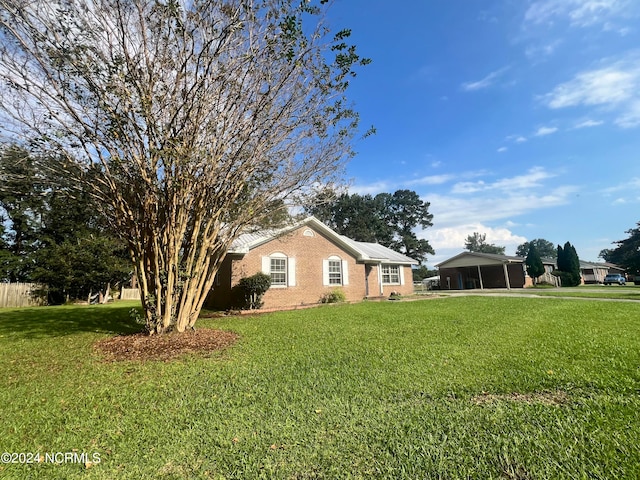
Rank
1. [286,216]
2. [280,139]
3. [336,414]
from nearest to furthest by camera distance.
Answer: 1. [336,414]
2. [280,139]
3. [286,216]

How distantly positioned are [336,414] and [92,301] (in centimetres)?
2685

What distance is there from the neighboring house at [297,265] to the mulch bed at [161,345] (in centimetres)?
610

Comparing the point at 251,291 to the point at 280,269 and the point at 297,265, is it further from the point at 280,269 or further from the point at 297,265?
the point at 297,265

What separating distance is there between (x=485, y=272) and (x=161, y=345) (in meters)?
35.7

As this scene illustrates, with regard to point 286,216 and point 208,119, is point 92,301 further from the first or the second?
point 208,119

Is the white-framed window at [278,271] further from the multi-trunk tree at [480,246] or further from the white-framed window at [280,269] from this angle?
the multi-trunk tree at [480,246]

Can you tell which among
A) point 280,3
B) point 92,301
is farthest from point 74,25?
point 92,301

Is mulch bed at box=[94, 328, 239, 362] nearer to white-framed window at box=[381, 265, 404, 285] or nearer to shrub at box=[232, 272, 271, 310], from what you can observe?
shrub at box=[232, 272, 271, 310]

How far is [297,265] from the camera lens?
16.0m

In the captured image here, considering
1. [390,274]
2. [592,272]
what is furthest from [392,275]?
[592,272]

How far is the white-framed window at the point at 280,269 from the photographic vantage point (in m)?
15.1

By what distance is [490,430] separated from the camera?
3111 mm

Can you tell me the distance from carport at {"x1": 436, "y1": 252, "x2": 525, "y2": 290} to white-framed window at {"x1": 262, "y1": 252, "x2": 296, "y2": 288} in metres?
23.6

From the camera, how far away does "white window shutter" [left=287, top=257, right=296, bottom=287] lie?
15539 millimetres
